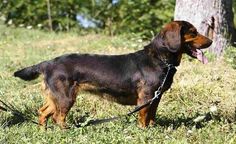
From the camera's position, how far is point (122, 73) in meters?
6.14

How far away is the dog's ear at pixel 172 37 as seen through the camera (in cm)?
591

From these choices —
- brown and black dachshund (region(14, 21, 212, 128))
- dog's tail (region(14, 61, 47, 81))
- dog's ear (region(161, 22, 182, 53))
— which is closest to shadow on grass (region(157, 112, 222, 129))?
brown and black dachshund (region(14, 21, 212, 128))

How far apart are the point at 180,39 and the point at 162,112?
4.83ft

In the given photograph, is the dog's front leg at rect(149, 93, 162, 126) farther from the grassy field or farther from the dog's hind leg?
the dog's hind leg

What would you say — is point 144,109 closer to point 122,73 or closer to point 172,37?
point 122,73

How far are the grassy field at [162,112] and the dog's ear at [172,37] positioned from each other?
2.97ft

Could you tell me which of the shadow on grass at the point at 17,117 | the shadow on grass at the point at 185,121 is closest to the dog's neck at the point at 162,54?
the shadow on grass at the point at 185,121

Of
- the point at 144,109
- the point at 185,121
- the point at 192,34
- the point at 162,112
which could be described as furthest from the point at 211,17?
the point at 144,109

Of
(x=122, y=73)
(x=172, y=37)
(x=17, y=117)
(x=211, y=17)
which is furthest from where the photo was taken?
(x=211, y=17)

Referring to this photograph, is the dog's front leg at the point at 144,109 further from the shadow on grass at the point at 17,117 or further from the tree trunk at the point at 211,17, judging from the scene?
the tree trunk at the point at 211,17

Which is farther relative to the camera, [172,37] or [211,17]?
[211,17]

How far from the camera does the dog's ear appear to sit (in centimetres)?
591

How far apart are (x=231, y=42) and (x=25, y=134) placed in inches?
202

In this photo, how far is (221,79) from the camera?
7977mm
